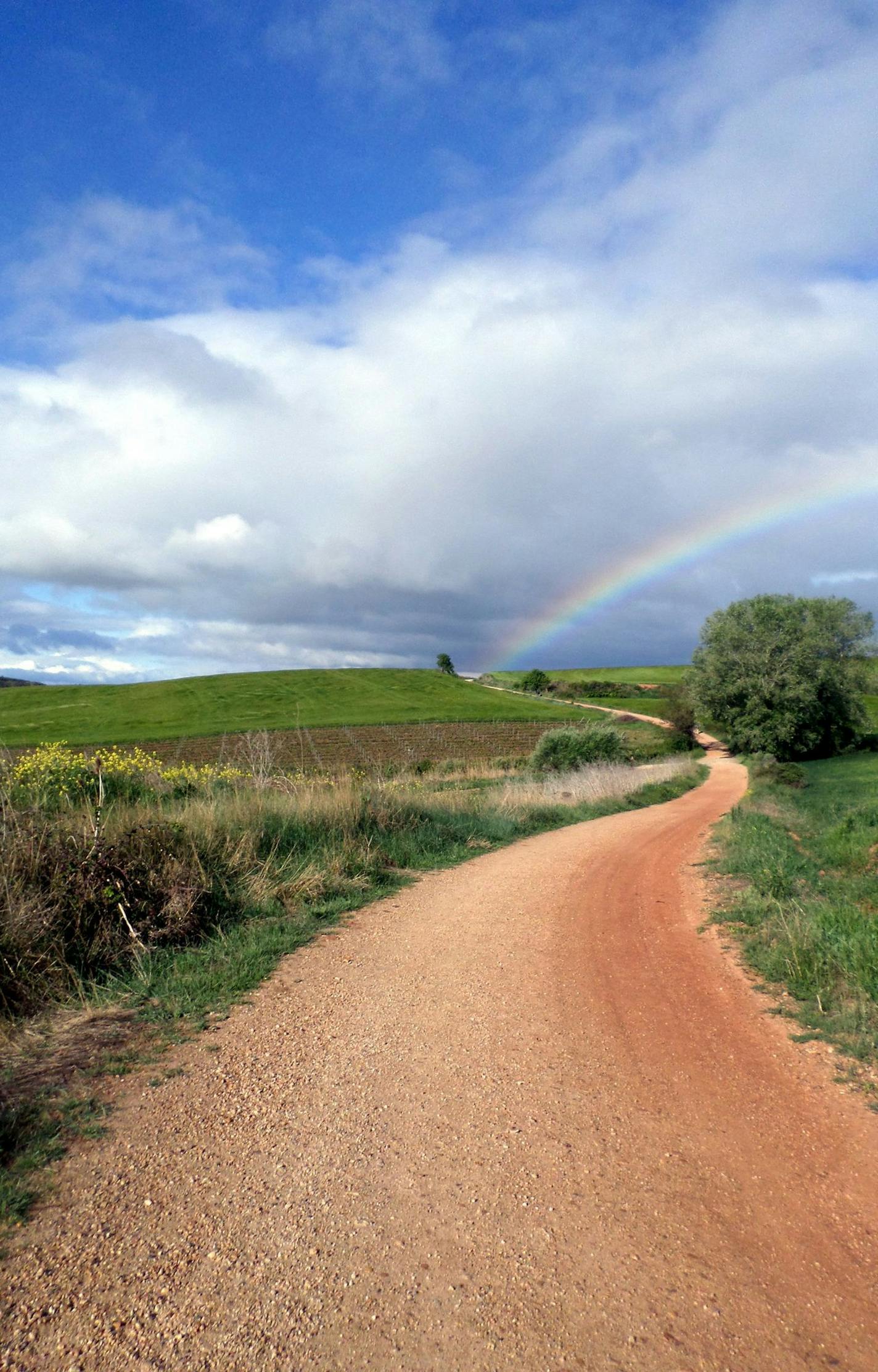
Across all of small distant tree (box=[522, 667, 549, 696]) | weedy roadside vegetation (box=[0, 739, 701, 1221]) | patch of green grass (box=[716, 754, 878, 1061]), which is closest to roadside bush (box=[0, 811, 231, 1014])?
weedy roadside vegetation (box=[0, 739, 701, 1221])

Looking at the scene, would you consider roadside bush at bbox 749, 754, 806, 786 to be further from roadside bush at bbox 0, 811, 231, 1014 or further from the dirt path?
the dirt path

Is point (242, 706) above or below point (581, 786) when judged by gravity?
above

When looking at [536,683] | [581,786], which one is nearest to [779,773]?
[581,786]

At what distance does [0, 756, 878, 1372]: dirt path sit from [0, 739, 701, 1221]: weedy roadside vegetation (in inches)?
19.3

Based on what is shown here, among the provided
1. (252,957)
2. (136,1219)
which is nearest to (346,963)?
(252,957)

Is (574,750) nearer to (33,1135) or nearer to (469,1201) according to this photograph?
(469,1201)

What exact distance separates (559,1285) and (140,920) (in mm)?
5357

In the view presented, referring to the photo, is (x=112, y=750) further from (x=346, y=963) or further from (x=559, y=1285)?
(x=559, y=1285)

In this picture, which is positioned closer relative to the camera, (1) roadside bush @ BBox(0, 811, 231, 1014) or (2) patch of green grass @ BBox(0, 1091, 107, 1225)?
(2) patch of green grass @ BBox(0, 1091, 107, 1225)

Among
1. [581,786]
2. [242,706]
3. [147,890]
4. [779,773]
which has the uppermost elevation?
[242,706]

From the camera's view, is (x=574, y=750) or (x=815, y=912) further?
(x=574, y=750)

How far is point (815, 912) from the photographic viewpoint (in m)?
8.09

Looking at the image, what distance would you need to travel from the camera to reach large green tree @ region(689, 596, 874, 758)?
50.3m

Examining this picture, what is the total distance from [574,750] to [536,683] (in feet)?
273
